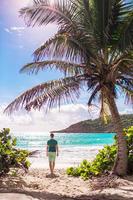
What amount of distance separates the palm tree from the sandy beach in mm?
1177

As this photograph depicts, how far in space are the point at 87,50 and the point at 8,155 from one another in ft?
13.2

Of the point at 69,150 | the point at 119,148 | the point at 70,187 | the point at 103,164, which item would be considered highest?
the point at 119,148

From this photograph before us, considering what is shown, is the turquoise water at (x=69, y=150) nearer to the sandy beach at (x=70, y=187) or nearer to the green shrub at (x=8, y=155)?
the green shrub at (x=8, y=155)

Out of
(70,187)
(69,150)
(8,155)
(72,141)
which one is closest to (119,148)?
(70,187)

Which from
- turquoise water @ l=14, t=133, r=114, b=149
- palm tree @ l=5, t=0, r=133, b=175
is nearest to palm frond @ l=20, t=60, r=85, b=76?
palm tree @ l=5, t=0, r=133, b=175

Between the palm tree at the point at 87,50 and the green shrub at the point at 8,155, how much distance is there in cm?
108

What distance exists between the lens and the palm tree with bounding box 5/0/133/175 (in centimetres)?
1301

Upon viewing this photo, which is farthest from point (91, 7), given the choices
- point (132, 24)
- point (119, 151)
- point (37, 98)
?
point (119, 151)

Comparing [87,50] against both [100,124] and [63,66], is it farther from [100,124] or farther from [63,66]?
[100,124]

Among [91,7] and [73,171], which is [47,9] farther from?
[73,171]

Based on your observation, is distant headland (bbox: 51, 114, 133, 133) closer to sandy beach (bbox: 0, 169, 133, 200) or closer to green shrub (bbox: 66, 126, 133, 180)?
green shrub (bbox: 66, 126, 133, 180)

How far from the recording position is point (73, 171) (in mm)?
15656

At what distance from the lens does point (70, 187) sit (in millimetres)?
12562

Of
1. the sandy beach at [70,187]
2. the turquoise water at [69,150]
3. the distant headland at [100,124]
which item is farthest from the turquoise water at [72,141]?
the sandy beach at [70,187]
